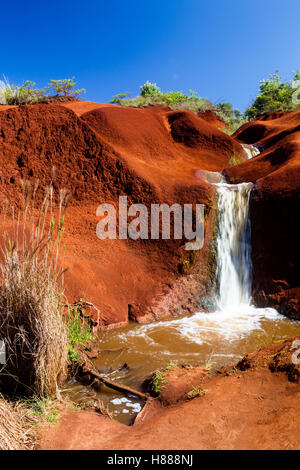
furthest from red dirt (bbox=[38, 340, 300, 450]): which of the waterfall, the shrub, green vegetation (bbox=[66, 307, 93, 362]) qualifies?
the shrub

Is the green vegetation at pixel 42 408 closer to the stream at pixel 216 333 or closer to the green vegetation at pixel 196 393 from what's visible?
the stream at pixel 216 333

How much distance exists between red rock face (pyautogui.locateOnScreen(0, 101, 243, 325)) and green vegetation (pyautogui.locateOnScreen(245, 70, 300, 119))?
51.8ft

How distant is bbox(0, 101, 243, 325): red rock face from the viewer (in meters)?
6.39

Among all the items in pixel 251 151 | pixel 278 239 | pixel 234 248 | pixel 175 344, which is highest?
pixel 251 151

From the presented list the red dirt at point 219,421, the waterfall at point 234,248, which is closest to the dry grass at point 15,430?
the red dirt at point 219,421

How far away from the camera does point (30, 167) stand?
765cm

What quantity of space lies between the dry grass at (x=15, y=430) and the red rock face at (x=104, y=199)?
3.07m

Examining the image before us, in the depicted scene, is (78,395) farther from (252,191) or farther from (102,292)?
(252,191)

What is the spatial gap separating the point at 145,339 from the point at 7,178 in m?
4.97

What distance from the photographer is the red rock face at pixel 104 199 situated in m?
6.39

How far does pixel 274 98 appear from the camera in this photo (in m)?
24.2

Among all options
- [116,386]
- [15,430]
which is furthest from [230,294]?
[15,430]

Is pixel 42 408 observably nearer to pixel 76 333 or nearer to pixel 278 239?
pixel 76 333

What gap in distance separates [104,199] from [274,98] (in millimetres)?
21812
